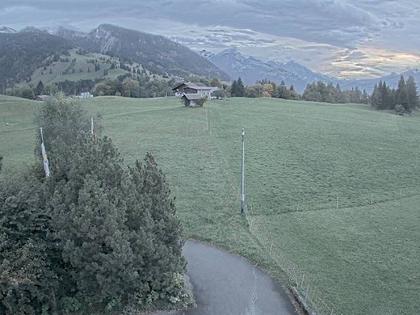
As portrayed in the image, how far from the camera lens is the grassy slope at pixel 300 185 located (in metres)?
28.6

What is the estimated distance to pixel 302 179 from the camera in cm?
4806

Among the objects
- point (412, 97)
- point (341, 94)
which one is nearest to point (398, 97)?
point (412, 97)

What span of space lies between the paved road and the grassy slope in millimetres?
1468

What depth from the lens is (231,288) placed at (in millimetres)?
25078

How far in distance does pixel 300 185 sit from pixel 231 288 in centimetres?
2270

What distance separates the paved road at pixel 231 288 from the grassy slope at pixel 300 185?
1468 millimetres

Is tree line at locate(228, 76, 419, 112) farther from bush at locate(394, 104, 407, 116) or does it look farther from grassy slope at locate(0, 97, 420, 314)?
grassy slope at locate(0, 97, 420, 314)

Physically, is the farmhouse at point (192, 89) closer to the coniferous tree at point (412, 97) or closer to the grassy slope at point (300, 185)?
the grassy slope at point (300, 185)

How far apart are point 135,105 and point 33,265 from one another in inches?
3042

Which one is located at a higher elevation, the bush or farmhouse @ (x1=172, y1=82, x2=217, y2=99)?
farmhouse @ (x1=172, y1=82, x2=217, y2=99)

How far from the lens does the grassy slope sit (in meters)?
28.6

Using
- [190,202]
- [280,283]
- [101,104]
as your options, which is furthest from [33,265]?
[101,104]

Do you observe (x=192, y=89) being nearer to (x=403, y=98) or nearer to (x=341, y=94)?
(x=403, y=98)

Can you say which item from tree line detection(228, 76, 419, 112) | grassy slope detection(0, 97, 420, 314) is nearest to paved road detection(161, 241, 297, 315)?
grassy slope detection(0, 97, 420, 314)
